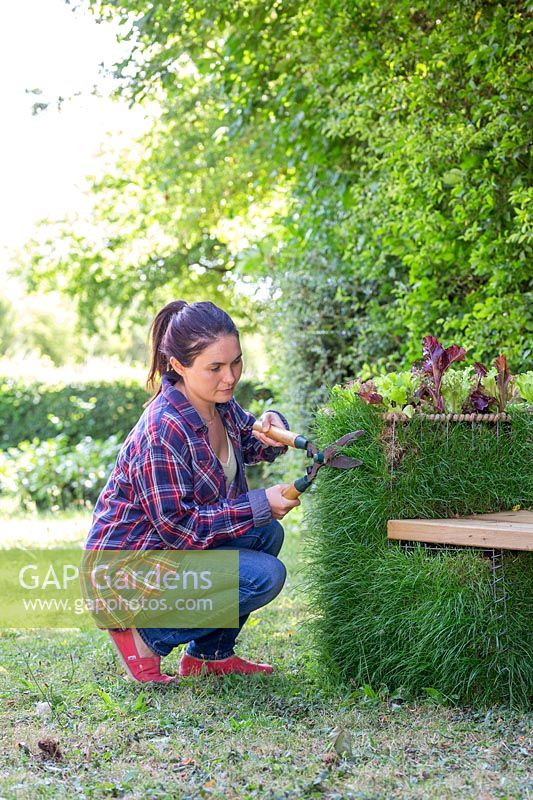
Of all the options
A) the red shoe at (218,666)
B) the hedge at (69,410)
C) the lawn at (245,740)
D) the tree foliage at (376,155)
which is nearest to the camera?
the lawn at (245,740)

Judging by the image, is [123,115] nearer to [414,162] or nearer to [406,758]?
Result: [414,162]

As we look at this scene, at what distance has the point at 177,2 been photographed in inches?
248

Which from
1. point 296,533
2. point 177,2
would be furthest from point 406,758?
point 177,2

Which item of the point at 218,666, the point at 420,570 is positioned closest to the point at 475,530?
the point at 420,570

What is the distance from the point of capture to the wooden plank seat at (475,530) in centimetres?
262

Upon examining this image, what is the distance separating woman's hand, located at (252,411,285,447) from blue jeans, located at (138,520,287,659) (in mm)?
298

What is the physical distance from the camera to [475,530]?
106 inches

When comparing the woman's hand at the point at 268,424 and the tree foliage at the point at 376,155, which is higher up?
the tree foliage at the point at 376,155

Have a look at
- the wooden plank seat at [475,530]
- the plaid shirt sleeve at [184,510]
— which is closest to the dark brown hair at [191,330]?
the plaid shirt sleeve at [184,510]

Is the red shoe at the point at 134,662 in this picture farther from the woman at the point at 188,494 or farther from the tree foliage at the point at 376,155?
the tree foliage at the point at 376,155

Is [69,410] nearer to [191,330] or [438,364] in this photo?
[191,330]

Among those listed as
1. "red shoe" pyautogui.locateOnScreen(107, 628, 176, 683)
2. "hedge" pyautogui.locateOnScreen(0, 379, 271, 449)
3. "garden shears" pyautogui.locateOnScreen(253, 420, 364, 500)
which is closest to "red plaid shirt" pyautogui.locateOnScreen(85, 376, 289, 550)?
"garden shears" pyautogui.locateOnScreen(253, 420, 364, 500)

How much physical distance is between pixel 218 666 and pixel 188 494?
71cm

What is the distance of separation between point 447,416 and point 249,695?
45.3 inches
